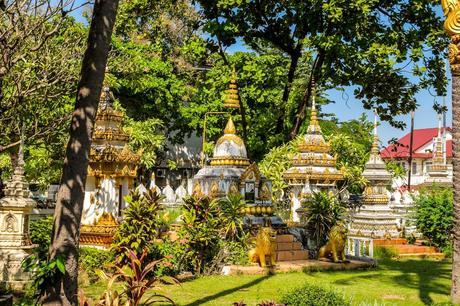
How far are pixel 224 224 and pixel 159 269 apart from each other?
109 inches

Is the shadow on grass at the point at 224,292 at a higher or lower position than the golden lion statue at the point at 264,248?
lower

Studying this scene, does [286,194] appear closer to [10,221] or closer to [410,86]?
[410,86]

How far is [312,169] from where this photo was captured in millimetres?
21641

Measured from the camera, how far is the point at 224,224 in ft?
48.0

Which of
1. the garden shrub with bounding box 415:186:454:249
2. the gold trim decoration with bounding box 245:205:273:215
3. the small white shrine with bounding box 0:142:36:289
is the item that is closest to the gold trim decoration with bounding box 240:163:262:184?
the gold trim decoration with bounding box 245:205:273:215

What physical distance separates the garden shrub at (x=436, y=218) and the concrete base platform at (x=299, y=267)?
15.9 feet

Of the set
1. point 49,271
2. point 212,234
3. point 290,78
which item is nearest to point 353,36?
point 290,78

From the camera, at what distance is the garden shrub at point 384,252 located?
62.3ft

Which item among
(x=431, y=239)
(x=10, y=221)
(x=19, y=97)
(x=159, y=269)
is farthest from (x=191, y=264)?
(x=431, y=239)

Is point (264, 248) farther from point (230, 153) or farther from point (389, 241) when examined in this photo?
point (389, 241)

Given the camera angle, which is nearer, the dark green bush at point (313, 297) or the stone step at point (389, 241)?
the dark green bush at point (313, 297)

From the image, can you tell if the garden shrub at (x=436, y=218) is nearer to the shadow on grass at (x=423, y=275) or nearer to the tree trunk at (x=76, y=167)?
the shadow on grass at (x=423, y=275)

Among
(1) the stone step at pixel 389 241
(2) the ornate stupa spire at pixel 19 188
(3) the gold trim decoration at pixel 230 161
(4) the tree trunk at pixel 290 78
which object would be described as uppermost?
(4) the tree trunk at pixel 290 78

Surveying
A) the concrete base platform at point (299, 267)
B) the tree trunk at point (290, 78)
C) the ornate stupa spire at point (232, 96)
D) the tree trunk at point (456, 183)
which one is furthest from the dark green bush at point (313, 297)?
the tree trunk at point (290, 78)
